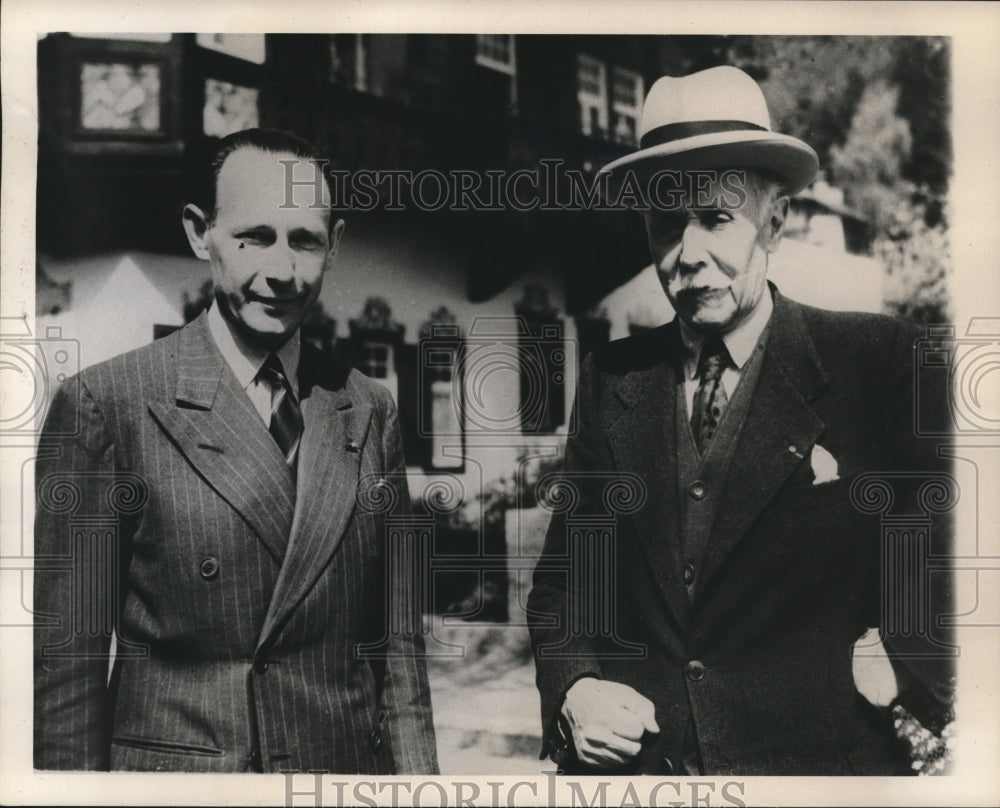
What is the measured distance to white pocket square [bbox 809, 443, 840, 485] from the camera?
3.88m

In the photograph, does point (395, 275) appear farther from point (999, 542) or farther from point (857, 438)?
point (999, 542)

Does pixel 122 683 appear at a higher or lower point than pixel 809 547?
lower

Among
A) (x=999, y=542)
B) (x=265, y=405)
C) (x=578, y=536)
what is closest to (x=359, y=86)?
(x=265, y=405)

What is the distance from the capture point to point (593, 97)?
13.2 ft

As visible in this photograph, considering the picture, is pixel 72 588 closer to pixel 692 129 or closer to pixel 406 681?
pixel 406 681

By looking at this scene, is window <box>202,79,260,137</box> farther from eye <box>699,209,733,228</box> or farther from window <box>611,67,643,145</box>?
eye <box>699,209,733,228</box>

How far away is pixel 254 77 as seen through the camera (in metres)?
4.02

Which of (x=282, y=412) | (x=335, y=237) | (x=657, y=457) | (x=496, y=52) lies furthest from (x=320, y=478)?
(x=496, y=52)

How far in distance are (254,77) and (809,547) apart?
110 inches

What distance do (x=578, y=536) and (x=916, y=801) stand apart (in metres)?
1.67

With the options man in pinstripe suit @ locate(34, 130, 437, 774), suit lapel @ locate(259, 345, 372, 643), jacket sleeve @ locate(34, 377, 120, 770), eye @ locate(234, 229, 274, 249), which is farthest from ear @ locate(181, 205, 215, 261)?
jacket sleeve @ locate(34, 377, 120, 770)

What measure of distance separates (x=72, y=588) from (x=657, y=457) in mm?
2308

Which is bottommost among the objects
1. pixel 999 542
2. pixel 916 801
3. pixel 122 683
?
pixel 916 801

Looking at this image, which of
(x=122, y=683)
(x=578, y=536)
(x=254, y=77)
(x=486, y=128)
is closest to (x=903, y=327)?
(x=578, y=536)
